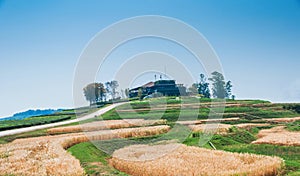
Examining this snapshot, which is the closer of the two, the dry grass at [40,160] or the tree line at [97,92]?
the dry grass at [40,160]

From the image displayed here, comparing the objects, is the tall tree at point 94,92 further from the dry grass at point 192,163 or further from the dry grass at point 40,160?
the dry grass at point 192,163

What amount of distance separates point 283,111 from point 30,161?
2955 centimetres

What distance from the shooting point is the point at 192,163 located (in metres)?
11.9

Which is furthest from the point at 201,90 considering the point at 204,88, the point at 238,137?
the point at 238,137

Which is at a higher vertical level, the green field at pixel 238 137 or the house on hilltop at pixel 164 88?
the house on hilltop at pixel 164 88

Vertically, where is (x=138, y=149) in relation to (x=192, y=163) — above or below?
above

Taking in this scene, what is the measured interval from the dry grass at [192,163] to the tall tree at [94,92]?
131 feet

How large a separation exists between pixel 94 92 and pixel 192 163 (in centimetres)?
4673

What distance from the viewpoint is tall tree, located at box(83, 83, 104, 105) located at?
54247 millimetres

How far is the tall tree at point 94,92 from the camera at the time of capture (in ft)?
178

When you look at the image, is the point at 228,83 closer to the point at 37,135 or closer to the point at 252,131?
the point at 252,131

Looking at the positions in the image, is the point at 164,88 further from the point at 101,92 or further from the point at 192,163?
the point at 192,163

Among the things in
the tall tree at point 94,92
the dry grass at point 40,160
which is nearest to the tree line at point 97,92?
the tall tree at point 94,92

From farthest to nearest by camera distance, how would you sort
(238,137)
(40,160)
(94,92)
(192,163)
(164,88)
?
(164,88) → (94,92) → (238,137) → (40,160) → (192,163)
